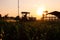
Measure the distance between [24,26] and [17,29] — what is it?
0.25 meters

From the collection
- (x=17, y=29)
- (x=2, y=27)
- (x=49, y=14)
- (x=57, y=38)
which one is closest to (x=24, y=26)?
(x=17, y=29)

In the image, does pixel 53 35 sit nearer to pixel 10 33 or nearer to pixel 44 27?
pixel 44 27

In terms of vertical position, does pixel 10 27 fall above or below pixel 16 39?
above

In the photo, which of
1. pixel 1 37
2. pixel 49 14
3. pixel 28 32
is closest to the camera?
pixel 28 32

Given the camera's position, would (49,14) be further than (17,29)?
Yes

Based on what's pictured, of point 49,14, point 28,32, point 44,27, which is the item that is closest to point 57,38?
point 44,27

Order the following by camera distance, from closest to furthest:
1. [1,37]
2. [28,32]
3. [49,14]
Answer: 1. [28,32]
2. [1,37]
3. [49,14]

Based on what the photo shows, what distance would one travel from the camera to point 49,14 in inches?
1078

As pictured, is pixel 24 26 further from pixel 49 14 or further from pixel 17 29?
pixel 49 14

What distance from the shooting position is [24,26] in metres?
5.09

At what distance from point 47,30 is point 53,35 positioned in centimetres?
20

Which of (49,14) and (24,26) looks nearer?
(24,26)

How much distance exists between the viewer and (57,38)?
4980 mm

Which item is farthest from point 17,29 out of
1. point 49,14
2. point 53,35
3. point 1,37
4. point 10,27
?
point 49,14
